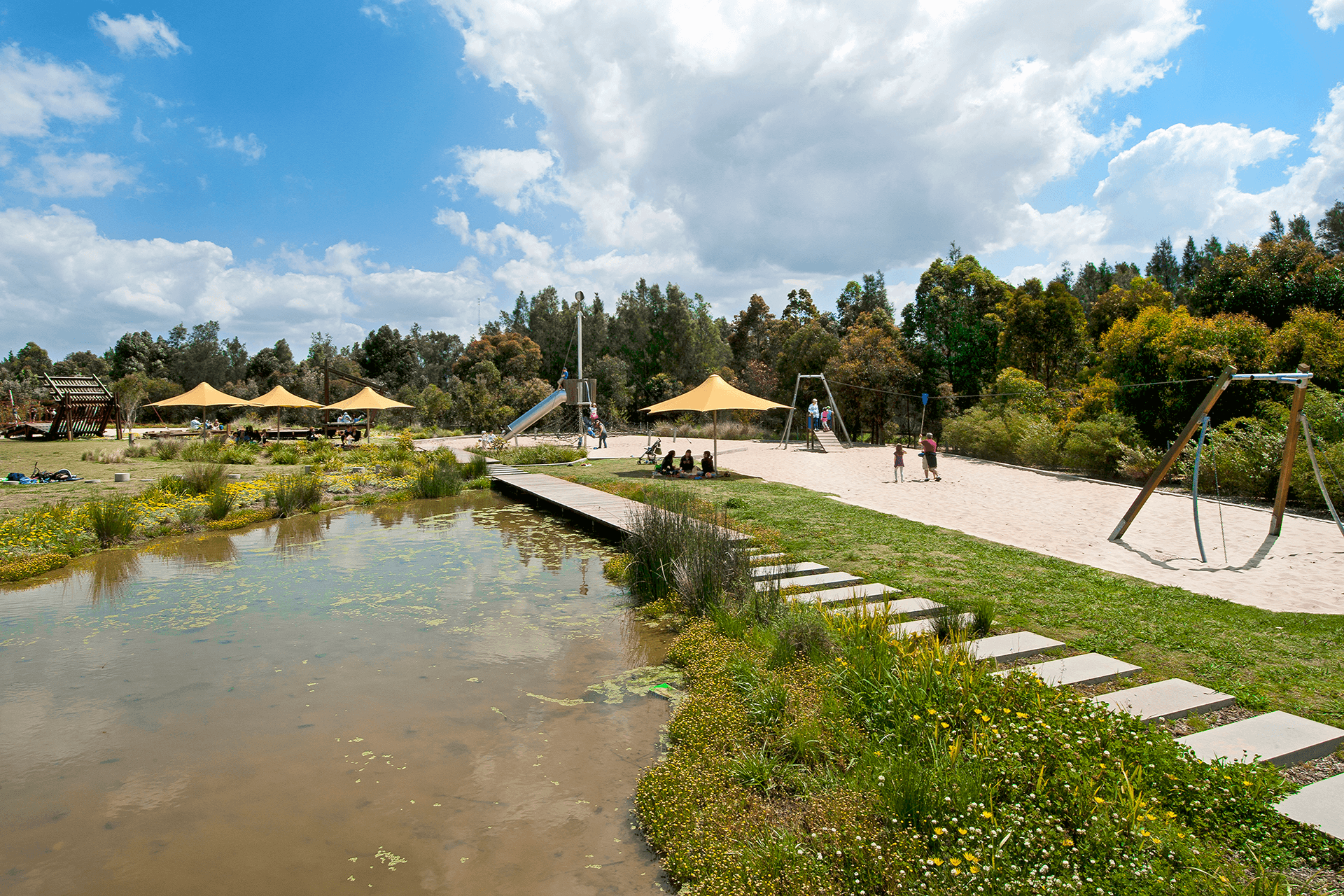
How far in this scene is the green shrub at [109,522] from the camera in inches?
337

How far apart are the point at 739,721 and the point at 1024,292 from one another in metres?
21.1

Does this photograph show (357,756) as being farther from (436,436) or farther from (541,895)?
(436,436)

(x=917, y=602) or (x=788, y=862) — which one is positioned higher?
(x=917, y=602)

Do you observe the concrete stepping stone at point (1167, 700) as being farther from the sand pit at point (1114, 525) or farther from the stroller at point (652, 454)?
the stroller at point (652, 454)

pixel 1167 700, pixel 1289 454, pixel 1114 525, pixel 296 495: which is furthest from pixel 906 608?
pixel 296 495

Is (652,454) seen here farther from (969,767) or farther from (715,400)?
(969,767)

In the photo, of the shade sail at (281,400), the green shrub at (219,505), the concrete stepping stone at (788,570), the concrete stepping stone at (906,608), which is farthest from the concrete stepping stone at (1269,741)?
the shade sail at (281,400)

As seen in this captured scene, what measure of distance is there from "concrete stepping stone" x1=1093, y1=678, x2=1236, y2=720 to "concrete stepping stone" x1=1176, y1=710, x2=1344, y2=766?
0.53ft

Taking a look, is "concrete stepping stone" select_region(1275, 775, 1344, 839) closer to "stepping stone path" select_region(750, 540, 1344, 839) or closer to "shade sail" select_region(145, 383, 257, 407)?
"stepping stone path" select_region(750, 540, 1344, 839)

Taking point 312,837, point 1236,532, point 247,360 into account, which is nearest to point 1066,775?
point 312,837

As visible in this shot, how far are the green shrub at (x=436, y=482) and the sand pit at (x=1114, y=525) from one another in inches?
238

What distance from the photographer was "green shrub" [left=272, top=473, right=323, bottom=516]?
10938 mm

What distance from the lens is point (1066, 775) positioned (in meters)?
2.60

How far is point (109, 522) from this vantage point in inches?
339
